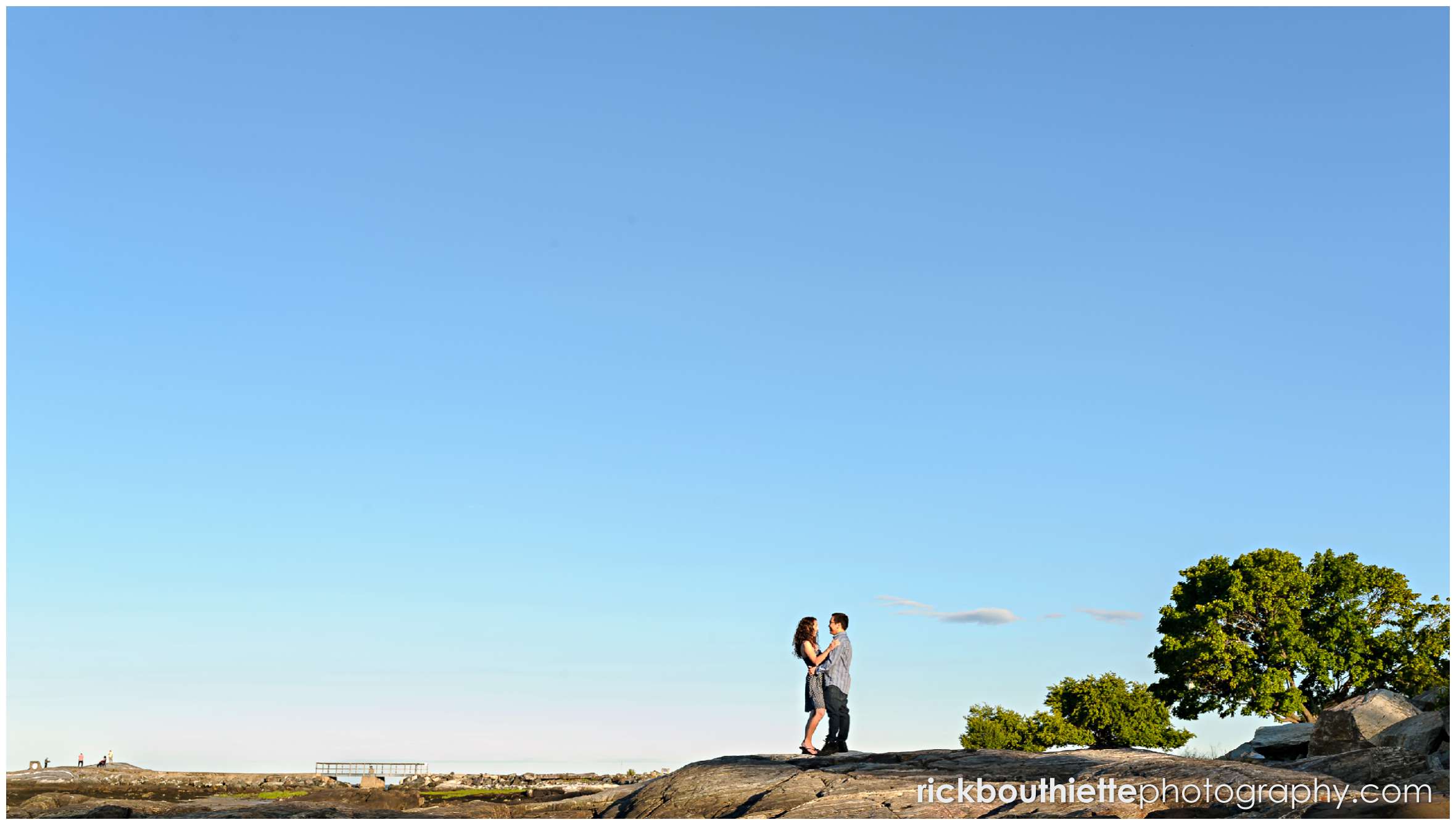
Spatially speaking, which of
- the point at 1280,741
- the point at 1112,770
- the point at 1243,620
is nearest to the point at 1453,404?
the point at 1112,770

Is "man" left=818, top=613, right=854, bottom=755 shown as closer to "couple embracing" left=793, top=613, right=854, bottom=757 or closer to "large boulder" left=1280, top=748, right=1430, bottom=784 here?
"couple embracing" left=793, top=613, right=854, bottom=757

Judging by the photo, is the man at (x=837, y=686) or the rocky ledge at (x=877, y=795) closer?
the rocky ledge at (x=877, y=795)

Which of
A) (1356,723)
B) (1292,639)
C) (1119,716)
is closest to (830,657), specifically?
(1356,723)

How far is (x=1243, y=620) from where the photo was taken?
5878 cm

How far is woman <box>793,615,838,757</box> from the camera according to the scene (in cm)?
2520

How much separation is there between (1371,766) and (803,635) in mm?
10908

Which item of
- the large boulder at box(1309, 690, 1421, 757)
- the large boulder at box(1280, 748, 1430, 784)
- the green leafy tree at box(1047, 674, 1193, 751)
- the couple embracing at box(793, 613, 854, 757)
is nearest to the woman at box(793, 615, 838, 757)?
the couple embracing at box(793, 613, 854, 757)

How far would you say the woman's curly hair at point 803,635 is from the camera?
25.3 meters

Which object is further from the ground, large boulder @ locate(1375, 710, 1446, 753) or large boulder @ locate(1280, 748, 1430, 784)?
large boulder @ locate(1375, 710, 1446, 753)

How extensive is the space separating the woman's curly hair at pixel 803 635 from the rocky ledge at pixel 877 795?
2.33 m

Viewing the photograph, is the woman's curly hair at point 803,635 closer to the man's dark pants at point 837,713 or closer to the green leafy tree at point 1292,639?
the man's dark pants at point 837,713

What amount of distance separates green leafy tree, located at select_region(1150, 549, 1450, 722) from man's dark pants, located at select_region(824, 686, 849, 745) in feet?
123

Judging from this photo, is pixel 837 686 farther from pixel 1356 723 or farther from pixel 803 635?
pixel 1356 723

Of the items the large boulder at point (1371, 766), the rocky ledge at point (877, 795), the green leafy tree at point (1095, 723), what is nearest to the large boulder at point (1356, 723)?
the large boulder at point (1371, 766)
